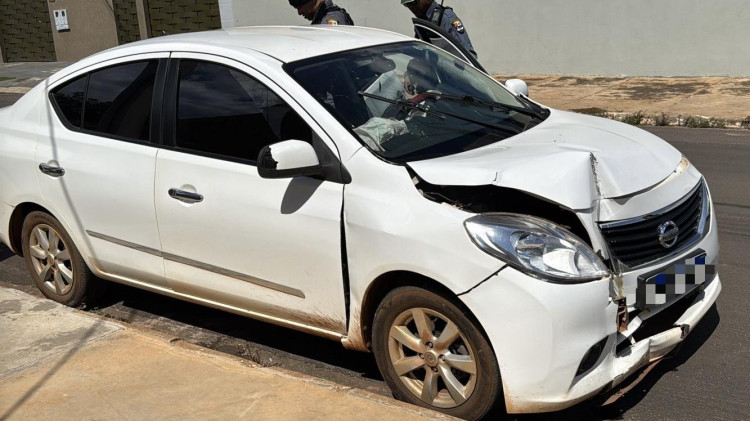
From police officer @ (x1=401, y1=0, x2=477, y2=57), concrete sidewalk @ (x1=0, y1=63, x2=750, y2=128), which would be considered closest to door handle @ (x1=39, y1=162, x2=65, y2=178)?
police officer @ (x1=401, y1=0, x2=477, y2=57)

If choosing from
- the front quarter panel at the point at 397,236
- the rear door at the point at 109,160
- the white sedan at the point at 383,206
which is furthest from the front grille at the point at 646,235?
the rear door at the point at 109,160

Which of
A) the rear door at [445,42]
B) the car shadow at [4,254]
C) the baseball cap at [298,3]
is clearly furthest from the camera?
the baseball cap at [298,3]

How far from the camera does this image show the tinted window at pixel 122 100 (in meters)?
4.73

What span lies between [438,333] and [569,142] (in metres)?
1.17

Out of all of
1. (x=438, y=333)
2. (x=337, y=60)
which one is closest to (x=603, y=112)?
(x=337, y=60)

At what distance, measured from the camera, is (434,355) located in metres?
3.62

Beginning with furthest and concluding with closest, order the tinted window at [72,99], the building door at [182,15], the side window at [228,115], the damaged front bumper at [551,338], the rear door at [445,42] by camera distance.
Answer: the building door at [182,15]
the rear door at [445,42]
the tinted window at [72,99]
the side window at [228,115]
the damaged front bumper at [551,338]

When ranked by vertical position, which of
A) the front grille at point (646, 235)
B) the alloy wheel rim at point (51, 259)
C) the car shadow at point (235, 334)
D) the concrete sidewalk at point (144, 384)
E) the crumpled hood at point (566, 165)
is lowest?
the car shadow at point (235, 334)

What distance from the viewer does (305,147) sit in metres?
3.85

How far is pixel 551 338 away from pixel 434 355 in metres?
0.58

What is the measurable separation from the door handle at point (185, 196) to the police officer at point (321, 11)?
3.49m

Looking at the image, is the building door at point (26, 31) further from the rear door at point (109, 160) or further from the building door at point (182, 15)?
the rear door at point (109, 160)

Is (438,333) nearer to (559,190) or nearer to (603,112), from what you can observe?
(559,190)

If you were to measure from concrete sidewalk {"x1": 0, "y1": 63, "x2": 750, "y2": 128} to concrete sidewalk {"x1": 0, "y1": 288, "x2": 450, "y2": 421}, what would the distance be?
27.5 ft
